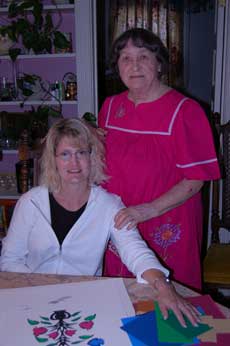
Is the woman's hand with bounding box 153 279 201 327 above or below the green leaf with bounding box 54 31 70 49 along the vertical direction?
below

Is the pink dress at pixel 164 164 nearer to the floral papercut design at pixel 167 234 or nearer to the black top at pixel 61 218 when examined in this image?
the floral papercut design at pixel 167 234

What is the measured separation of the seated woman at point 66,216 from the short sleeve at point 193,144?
0.29 m

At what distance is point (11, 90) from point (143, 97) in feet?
5.14

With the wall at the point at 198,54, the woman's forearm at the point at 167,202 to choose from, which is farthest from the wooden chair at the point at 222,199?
the wall at the point at 198,54

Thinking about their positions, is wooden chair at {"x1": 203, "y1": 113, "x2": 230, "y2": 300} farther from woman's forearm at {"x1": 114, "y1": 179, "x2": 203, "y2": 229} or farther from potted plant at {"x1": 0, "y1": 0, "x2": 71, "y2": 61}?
potted plant at {"x1": 0, "y1": 0, "x2": 71, "y2": 61}

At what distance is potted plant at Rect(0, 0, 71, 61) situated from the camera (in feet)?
8.51

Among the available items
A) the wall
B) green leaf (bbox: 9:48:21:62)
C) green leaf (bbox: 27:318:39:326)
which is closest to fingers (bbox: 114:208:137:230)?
green leaf (bbox: 27:318:39:326)

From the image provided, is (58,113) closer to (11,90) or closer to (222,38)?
(11,90)

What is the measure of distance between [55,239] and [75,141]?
0.35 metres

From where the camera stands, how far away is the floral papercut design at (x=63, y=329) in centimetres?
95

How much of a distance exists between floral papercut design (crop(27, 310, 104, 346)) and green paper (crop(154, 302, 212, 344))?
145mm

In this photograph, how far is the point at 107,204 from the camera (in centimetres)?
150

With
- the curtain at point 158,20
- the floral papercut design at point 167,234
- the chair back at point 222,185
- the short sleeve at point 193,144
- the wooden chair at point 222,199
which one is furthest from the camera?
the curtain at point 158,20

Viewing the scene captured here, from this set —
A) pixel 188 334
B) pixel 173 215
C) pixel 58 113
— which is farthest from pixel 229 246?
pixel 188 334
